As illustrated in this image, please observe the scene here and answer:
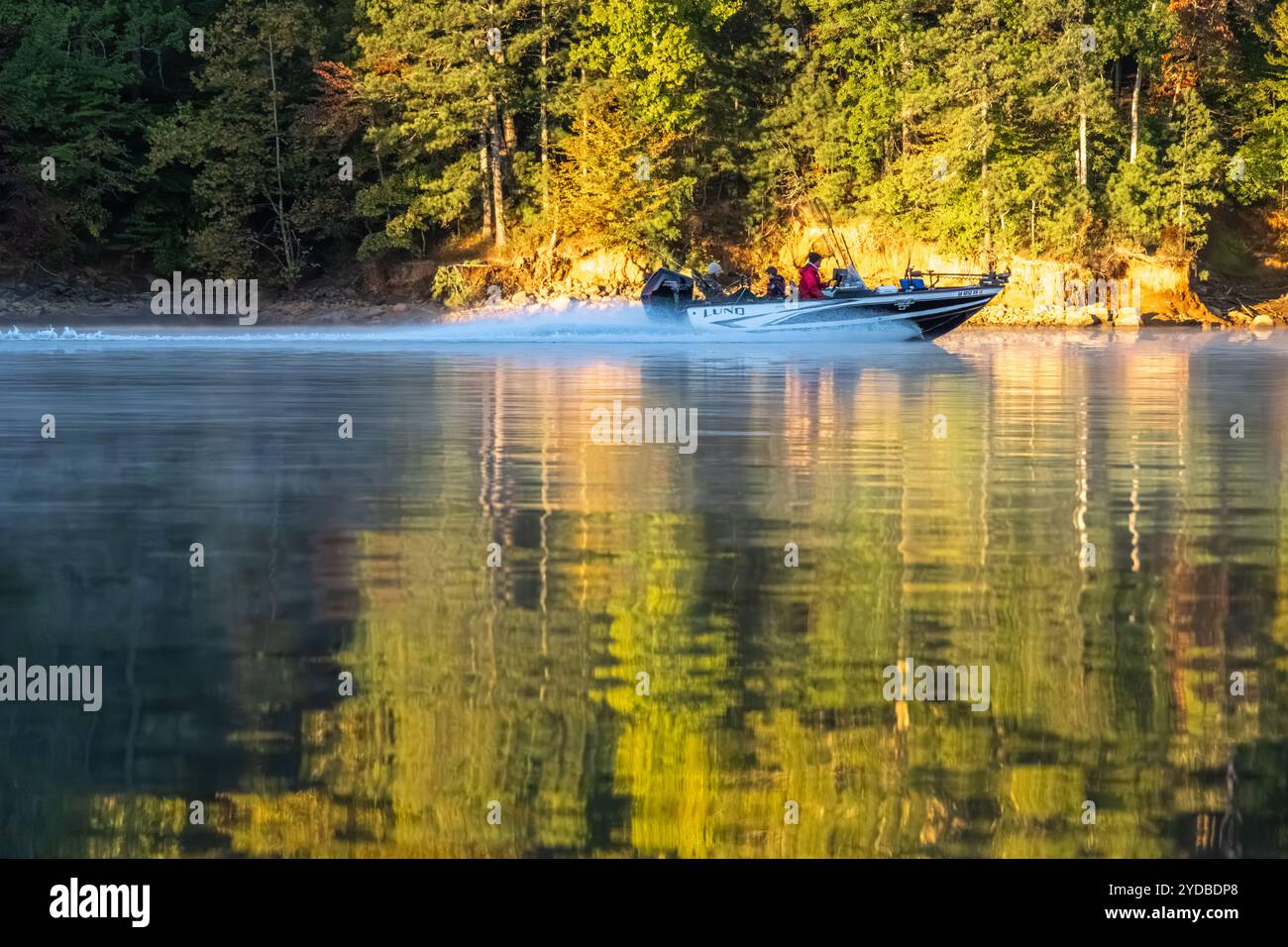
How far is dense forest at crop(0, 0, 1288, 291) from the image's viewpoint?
67.2 meters

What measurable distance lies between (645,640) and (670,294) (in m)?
43.0

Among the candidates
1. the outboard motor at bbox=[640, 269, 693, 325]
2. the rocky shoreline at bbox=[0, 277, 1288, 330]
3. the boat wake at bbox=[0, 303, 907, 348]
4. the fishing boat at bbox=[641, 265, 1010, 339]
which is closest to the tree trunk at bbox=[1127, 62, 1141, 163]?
the rocky shoreline at bbox=[0, 277, 1288, 330]

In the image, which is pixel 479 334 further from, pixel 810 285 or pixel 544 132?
pixel 810 285

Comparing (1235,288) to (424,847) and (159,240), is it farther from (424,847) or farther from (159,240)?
(424,847)

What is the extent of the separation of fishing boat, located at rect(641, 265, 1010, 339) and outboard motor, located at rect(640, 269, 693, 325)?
693 millimetres

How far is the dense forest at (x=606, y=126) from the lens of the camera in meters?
67.2

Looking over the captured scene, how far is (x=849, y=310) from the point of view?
4919 cm

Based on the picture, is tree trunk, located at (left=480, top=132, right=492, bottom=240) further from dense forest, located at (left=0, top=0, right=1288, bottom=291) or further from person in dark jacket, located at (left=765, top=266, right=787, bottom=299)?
person in dark jacket, located at (left=765, top=266, right=787, bottom=299)

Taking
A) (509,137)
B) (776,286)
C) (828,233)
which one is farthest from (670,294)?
(509,137)

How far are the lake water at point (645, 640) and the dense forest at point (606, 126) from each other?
47165 millimetres

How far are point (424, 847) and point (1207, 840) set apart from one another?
9.75ft

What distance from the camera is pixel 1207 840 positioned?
693 centimetres

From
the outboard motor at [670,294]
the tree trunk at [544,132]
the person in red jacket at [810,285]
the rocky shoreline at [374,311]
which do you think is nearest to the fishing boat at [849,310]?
the person in red jacket at [810,285]
